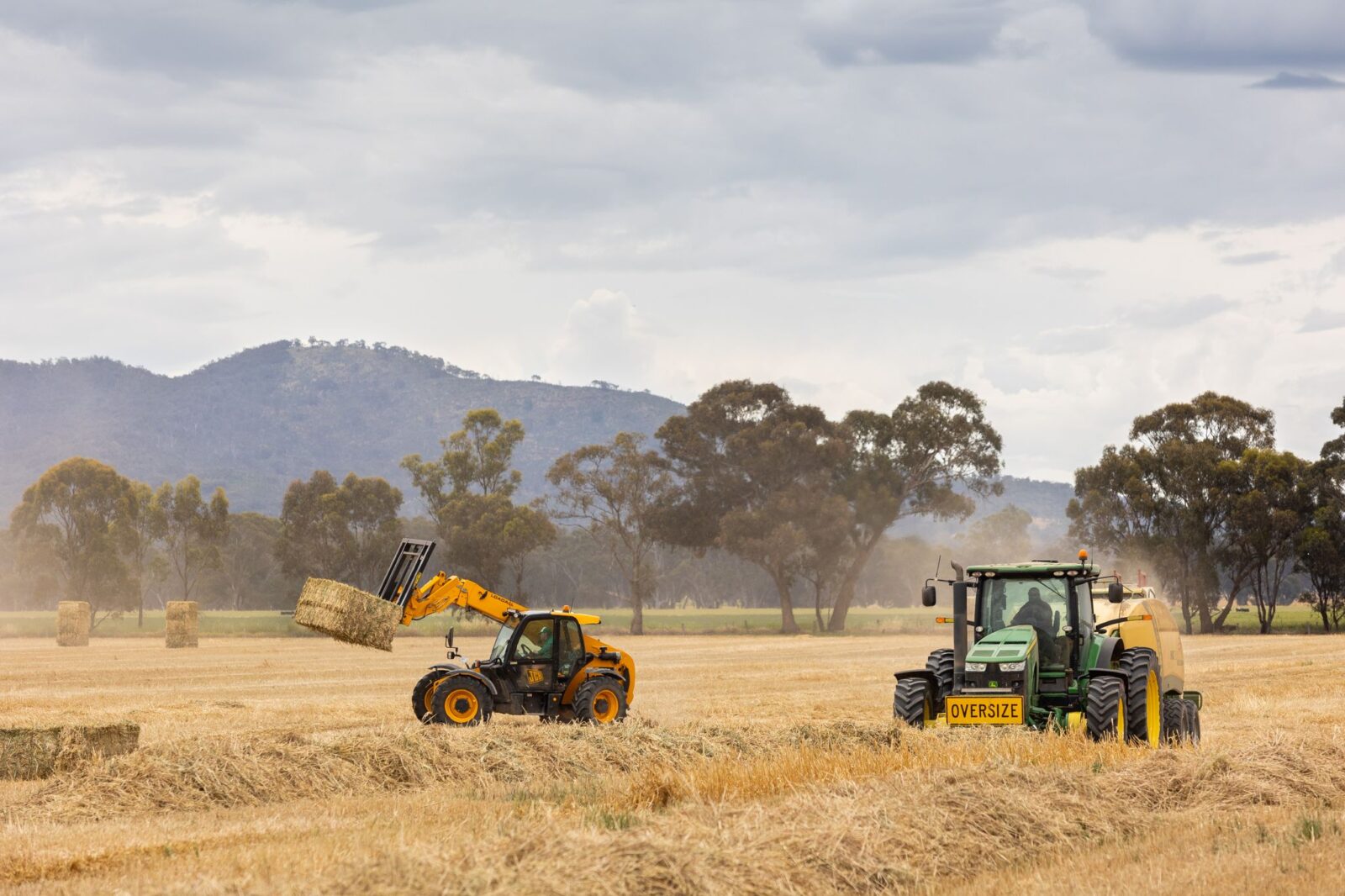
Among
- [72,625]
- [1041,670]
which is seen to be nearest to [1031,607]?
[1041,670]

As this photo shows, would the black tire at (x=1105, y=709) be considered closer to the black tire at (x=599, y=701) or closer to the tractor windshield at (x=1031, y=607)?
the tractor windshield at (x=1031, y=607)

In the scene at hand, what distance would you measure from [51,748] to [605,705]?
8.46m

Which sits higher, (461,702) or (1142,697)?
(1142,697)

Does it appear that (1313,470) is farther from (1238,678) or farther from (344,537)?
(344,537)

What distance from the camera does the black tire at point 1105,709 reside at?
16.1m

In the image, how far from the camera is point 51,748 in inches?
602

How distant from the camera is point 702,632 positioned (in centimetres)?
7638

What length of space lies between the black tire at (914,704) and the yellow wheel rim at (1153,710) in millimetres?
2639

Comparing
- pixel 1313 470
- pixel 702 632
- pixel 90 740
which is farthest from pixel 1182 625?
pixel 90 740

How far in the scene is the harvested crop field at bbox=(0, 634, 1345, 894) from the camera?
9070 millimetres

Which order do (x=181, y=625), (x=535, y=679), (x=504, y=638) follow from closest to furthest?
(x=535, y=679) < (x=504, y=638) < (x=181, y=625)

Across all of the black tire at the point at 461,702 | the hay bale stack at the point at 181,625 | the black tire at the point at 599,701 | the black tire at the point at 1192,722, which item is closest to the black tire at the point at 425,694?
the black tire at the point at 461,702

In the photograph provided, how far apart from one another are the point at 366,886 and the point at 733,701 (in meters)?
19.0

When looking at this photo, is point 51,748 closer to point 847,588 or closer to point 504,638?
point 504,638
